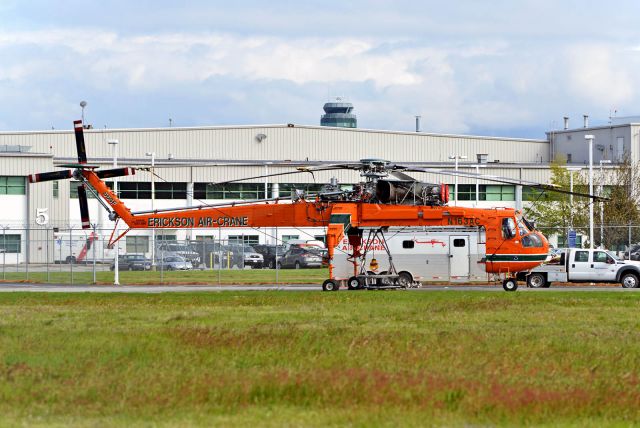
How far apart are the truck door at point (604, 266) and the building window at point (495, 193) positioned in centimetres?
3724

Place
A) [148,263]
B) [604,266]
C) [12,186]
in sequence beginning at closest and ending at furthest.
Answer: [604,266] < [148,263] < [12,186]

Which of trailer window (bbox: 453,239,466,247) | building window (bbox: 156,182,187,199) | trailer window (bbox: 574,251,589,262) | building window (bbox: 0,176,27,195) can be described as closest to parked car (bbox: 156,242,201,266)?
trailer window (bbox: 453,239,466,247)

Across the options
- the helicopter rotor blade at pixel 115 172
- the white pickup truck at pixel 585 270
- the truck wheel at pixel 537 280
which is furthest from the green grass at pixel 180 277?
the white pickup truck at pixel 585 270

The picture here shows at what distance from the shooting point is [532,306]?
2812cm

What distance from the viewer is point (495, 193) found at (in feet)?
269

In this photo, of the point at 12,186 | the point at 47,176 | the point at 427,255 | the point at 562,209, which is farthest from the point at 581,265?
the point at 12,186

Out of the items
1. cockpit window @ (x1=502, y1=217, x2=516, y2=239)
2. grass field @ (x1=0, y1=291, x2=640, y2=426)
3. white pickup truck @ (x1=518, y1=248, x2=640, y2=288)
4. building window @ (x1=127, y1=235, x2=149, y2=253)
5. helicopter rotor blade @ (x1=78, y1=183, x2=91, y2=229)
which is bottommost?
grass field @ (x1=0, y1=291, x2=640, y2=426)

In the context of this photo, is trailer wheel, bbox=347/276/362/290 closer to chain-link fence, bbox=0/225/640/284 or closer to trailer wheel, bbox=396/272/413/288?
trailer wheel, bbox=396/272/413/288

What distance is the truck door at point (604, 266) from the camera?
44.4 m

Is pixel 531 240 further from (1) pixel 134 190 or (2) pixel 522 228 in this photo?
(1) pixel 134 190

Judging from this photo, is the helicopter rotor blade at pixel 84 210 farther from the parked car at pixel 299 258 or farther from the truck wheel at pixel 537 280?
→ the parked car at pixel 299 258

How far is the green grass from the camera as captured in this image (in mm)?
49375

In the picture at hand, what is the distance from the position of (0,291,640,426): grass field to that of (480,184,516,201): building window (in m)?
55.3

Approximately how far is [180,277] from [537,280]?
1719 cm
